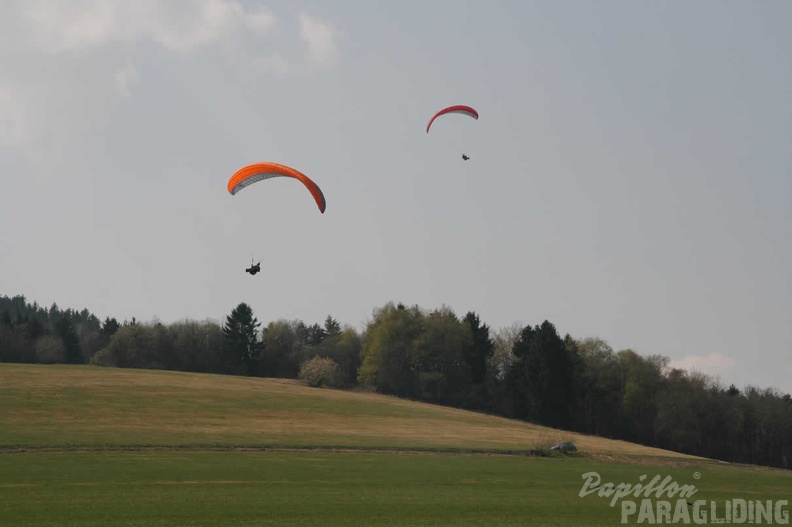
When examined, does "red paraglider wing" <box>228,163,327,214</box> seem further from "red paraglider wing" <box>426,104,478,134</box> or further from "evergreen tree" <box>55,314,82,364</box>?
"evergreen tree" <box>55,314,82,364</box>

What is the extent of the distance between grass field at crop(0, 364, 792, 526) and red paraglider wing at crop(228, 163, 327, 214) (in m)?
11.3

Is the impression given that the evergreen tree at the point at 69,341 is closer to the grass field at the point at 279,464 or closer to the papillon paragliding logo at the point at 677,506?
the grass field at the point at 279,464

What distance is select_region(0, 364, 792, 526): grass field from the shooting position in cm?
2517

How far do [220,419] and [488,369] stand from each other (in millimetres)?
54206

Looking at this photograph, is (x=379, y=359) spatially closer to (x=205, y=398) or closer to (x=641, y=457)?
(x=205, y=398)

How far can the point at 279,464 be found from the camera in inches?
1513

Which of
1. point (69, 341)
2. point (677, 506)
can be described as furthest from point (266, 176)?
point (69, 341)

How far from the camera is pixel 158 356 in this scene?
121m

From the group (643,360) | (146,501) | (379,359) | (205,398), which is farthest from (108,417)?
(643,360)

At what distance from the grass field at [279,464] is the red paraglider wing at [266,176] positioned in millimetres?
11257

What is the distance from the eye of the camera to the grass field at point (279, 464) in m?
25.2

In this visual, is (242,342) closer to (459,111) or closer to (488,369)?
(488,369)

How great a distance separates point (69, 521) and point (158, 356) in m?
101

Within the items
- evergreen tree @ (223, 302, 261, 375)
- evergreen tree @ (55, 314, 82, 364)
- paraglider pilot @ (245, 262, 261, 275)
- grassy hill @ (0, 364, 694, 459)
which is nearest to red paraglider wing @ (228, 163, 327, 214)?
paraglider pilot @ (245, 262, 261, 275)
